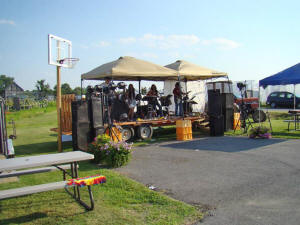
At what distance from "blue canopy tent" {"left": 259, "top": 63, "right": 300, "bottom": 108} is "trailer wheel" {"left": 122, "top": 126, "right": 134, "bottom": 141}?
6.08 metres

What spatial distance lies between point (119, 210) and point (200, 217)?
113 centimetres

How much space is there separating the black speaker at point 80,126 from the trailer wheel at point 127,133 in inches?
78.2

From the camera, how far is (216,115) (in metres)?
11.8

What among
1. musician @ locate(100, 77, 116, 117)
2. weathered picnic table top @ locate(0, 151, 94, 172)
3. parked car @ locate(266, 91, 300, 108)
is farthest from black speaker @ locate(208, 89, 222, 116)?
parked car @ locate(266, 91, 300, 108)

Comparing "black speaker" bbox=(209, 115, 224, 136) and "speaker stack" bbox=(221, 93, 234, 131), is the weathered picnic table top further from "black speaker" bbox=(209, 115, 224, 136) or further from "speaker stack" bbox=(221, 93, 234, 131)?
"speaker stack" bbox=(221, 93, 234, 131)

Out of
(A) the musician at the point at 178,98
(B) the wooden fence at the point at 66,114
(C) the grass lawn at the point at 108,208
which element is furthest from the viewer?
(A) the musician at the point at 178,98

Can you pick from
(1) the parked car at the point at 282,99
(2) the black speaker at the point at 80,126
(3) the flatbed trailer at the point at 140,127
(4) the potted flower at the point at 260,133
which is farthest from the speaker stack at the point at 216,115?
(1) the parked car at the point at 282,99

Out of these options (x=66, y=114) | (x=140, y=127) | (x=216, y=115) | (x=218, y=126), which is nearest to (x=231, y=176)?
(x=140, y=127)

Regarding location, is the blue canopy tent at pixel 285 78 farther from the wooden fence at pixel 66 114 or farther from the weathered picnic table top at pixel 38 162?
the weathered picnic table top at pixel 38 162

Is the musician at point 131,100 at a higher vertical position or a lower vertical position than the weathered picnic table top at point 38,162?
higher

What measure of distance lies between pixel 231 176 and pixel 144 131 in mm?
5637

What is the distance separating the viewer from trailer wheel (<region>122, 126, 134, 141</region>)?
34.2 ft

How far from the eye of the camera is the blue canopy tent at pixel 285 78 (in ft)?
38.5

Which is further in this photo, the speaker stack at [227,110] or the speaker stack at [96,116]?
the speaker stack at [227,110]
